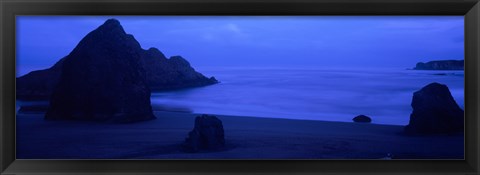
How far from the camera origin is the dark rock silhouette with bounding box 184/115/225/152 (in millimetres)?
3057

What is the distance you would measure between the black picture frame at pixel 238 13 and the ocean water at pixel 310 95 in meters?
0.21

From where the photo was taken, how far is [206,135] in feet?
10.1

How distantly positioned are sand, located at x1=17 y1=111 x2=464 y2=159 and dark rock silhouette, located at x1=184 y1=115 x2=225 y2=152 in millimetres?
26

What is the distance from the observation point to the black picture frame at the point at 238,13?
2.95m

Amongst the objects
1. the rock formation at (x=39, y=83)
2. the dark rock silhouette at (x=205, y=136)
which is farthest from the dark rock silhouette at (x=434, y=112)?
the rock formation at (x=39, y=83)

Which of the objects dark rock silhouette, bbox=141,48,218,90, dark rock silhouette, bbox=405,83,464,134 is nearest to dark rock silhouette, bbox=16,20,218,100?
dark rock silhouette, bbox=141,48,218,90

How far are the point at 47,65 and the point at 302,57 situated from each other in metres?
1.30

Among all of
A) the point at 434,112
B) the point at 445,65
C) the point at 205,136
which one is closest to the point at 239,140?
the point at 205,136

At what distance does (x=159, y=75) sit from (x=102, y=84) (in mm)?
293

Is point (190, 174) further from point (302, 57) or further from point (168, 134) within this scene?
point (302, 57)

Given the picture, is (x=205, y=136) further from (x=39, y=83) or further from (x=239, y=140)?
(x=39, y=83)

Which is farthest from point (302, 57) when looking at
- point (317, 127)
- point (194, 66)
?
point (194, 66)

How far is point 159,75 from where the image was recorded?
308 cm

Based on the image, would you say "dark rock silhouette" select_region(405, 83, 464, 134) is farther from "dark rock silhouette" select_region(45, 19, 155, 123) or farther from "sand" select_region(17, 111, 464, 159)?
"dark rock silhouette" select_region(45, 19, 155, 123)
